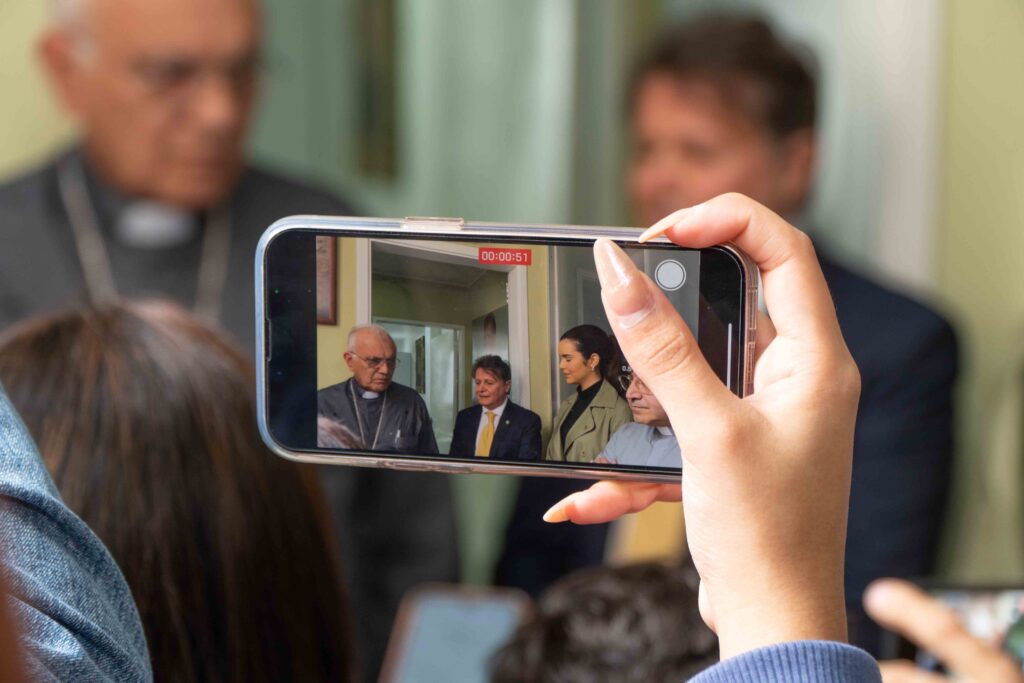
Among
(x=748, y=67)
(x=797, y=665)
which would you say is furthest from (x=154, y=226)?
(x=797, y=665)

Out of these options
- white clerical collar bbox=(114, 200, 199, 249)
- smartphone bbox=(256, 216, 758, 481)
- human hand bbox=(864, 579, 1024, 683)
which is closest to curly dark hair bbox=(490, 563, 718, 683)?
human hand bbox=(864, 579, 1024, 683)

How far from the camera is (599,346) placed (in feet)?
2.03

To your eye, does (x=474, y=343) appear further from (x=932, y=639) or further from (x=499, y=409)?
(x=932, y=639)

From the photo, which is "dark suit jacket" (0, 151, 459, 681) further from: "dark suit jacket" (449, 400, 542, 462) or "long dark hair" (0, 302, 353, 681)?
"dark suit jacket" (449, 400, 542, 462)

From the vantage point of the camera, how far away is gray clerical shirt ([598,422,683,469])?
61cm

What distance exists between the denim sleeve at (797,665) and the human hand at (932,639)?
0.31m

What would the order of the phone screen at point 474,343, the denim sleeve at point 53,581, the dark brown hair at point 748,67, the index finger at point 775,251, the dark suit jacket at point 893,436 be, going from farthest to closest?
the dark brown hair at point 748,67, the dark suit jacket at point 893,436, the phone screen at point 474,343, the index finger at point 775,251, the denim sleeve at point 53,581

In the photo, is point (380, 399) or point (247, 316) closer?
point (380, 399)

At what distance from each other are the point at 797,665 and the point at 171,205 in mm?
1568

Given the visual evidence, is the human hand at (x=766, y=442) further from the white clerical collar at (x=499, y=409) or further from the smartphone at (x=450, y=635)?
the smartphone at (x=450, y=635)

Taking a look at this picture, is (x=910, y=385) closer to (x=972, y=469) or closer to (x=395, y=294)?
(x=972, y=469)

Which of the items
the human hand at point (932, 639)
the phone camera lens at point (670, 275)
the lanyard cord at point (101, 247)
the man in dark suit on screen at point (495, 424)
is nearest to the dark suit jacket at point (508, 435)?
the man in dark suit on screen at point (495, 424)

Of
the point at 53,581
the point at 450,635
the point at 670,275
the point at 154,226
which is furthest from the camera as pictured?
the point at 154,226

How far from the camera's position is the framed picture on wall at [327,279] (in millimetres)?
628
